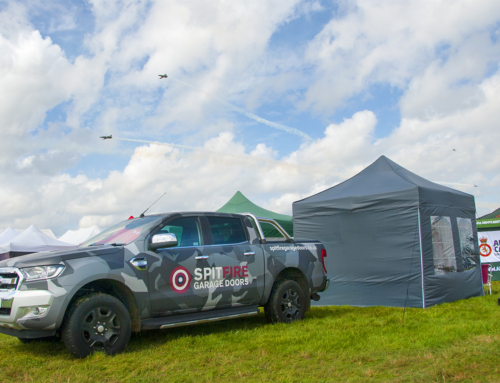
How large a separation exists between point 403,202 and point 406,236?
0.69m

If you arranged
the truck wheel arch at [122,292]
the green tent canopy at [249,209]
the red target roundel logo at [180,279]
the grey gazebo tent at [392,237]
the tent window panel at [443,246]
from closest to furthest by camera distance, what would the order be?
the truck wheel arch at [122,292]
the red target roundel logo at [180,279]
the grey gazebo tent at [392,237]
the tent window panel at [443,246]
the green tent canopy at [249,209]

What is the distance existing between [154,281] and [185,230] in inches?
36.4

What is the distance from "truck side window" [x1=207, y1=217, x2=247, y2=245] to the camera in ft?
20.2

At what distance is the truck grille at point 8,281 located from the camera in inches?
179

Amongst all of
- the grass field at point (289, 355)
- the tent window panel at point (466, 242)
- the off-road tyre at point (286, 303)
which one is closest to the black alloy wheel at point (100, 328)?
the grass field at point (289, 355)

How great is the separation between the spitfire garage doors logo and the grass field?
65cm

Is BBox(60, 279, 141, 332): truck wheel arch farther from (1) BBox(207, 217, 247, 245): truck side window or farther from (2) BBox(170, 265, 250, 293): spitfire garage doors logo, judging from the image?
(1) BBox(207, 217, 247, 245): truck side window

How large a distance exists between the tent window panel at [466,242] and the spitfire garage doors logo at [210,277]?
6.18m

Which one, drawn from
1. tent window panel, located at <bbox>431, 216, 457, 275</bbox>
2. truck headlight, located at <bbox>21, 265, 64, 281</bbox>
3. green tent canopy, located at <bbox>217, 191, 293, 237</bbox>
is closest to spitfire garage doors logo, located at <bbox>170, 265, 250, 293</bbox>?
truck headlight, located at <bbox>21, 265, 64, 281</bbox>

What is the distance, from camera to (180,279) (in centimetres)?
546

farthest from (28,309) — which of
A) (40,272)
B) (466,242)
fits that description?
(466,242)

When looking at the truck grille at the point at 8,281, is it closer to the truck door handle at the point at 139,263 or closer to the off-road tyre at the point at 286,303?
the truck door handle at the point at 139,263

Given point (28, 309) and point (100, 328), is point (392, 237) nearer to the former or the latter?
point (100, 328)

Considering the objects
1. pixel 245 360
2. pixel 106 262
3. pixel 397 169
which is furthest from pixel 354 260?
pixel 106 262
